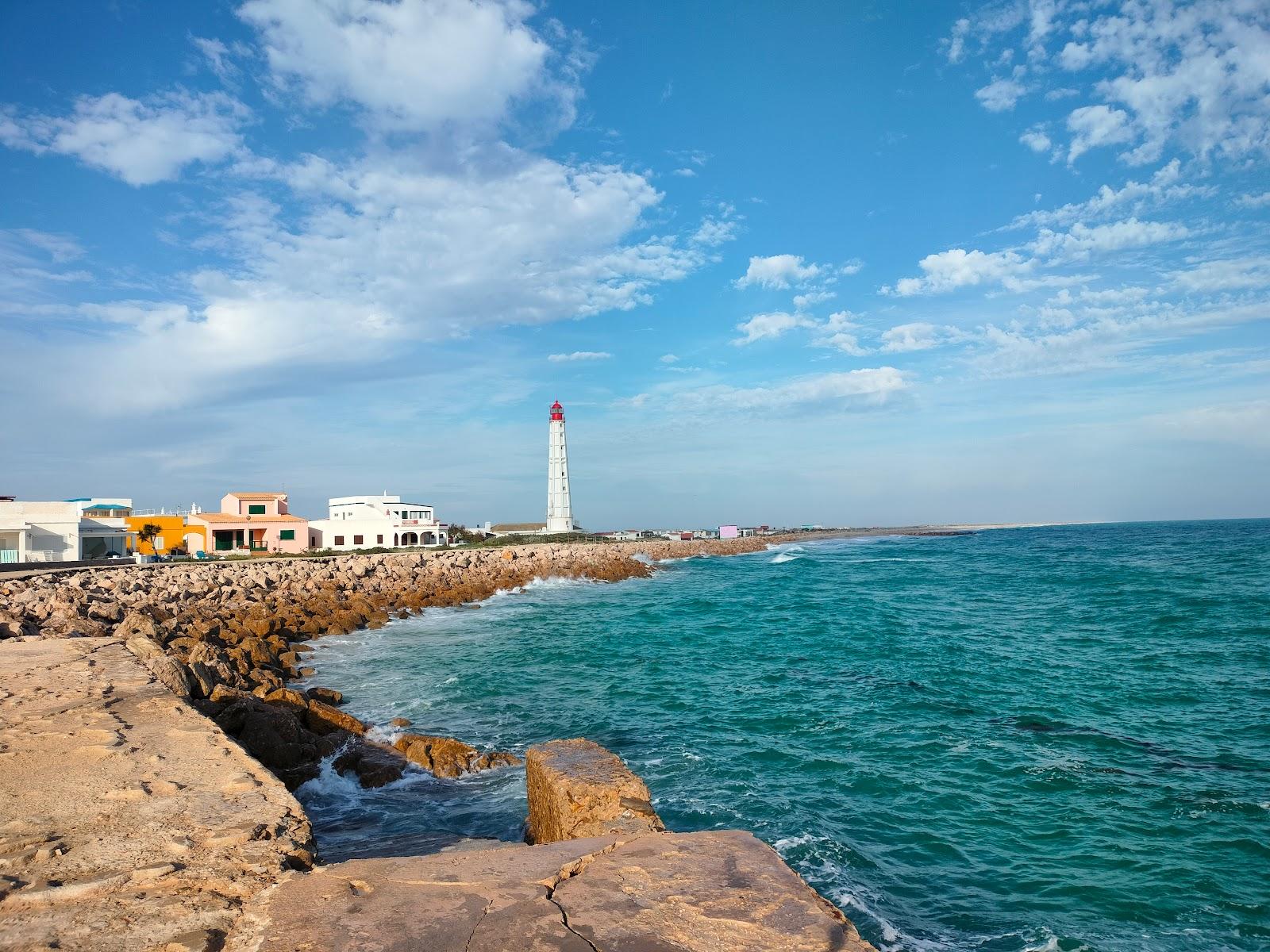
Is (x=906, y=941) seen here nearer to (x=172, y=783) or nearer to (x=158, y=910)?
(x=158, y=910)

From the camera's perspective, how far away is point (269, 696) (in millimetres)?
11977

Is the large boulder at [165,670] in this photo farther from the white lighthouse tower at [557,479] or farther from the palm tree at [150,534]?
the white lighthouse tower at [557,479]

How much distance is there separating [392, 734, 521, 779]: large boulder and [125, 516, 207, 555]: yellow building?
147 feet

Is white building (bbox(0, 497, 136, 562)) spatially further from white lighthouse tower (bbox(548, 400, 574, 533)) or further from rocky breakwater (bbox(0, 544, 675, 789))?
white lighthouse tower (bbox(548, 400, 574, 533))

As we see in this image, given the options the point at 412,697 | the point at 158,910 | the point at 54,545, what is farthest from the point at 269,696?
the point at 54,545

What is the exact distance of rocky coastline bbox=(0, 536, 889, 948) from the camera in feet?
20.8

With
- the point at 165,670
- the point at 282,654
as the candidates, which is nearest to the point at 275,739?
the point at 165,670

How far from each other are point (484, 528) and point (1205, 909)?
2794 inches

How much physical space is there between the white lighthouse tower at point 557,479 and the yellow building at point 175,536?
99.3 ft

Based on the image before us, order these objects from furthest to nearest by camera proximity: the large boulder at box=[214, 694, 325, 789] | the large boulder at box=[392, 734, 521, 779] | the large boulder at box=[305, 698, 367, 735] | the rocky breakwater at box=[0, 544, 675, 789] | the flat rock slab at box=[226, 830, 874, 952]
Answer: the large boulder at box=[305, 698, 367, 735], the large boulder at box=[392, 734, 521, 779], the rocky breakwater at box=[0, 544, 675, 789], the large boulder at box=[214, 694, 325, 789], the flat rock slab at box=[226, 830, 874, 952]

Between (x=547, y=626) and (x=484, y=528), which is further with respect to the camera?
(x=484, y=528)

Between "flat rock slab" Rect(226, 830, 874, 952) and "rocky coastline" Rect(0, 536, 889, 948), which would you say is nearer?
"flat rock slab" Rect(226, 830, 874, 952)

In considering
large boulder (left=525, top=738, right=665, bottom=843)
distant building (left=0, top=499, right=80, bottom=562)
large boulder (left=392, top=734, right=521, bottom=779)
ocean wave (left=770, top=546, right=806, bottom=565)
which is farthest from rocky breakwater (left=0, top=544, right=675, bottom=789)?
ocean wave (left=770, top=546, right=806, bottom=565)

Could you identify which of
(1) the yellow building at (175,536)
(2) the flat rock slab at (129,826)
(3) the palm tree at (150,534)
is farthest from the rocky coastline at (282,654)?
(1) the yellow building at (175,536)
